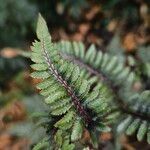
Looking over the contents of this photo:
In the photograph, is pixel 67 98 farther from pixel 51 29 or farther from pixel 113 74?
pixel 51 29

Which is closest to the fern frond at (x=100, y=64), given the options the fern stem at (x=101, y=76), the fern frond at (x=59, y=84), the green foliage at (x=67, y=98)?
the fern stem at (x=101, y=76)

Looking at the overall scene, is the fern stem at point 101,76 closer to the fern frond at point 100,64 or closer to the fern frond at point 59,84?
the fern frond at point 100,64

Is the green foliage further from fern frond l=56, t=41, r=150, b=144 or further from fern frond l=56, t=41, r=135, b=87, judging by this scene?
fern frond l=56, t=41, r=135, b=87

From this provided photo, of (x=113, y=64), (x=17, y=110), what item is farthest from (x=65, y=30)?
(x=113, y=64)

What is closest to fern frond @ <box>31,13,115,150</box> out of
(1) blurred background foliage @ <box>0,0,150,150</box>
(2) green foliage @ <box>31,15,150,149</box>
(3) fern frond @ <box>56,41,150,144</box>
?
(2) green foliage @ <box>31,15,150,149</box>

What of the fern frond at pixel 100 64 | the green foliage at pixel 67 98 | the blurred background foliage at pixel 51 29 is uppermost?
the blurred background foliage at pixel 51 29

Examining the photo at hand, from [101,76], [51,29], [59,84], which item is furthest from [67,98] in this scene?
[51,29]

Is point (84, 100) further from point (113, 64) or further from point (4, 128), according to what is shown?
point (4, 128)

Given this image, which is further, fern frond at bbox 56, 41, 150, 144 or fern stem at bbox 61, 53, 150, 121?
fern stem at bbox 61, 53, 150, 121
